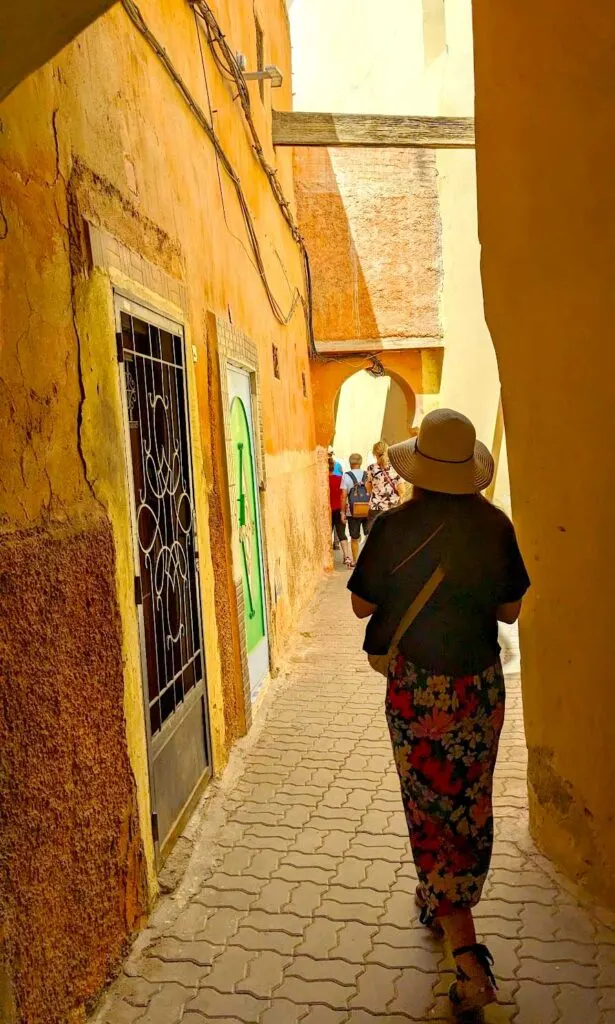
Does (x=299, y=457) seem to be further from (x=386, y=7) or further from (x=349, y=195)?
(x=386, y=7)

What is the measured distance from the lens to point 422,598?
2.44 meters

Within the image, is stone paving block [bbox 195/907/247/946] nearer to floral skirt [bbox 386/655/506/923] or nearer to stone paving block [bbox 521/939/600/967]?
floral skirt [bbox 386/655/506/923]

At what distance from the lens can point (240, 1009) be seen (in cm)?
249

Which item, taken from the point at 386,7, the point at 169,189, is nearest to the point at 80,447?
the point at 169,189

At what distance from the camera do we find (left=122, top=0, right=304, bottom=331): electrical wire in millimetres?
→ 3412

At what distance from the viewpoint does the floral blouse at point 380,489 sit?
36.5ft

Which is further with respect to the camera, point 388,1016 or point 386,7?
point 386,7

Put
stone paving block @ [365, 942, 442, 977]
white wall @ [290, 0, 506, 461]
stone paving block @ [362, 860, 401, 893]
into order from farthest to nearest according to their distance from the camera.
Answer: white wall @ [290, 0, 506, 461] < stone paving block @ [362, 860, 401, 893] < stone paving block @ [365, 942, 442, 977]

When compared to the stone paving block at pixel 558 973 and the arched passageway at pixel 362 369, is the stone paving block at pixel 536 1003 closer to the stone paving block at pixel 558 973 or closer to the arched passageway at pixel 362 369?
the stone paving block at pixel 558 973

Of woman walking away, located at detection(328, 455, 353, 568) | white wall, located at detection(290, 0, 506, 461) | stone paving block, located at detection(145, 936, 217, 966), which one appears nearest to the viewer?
stone paving block, located at detection(145, 936, 217, 966)

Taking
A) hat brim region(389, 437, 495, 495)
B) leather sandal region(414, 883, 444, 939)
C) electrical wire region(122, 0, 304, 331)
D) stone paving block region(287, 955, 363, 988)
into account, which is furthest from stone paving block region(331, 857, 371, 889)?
electrical wire region(122, 0, 304, 331)

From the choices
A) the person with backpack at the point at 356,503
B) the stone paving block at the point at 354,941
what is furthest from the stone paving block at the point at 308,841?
the person with backpack at the point at 356,503

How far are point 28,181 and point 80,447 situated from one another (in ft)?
2.54

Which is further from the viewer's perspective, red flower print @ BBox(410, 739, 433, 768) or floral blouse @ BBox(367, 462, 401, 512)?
floral blouse @ BBox(367, 462, 401, 512)
